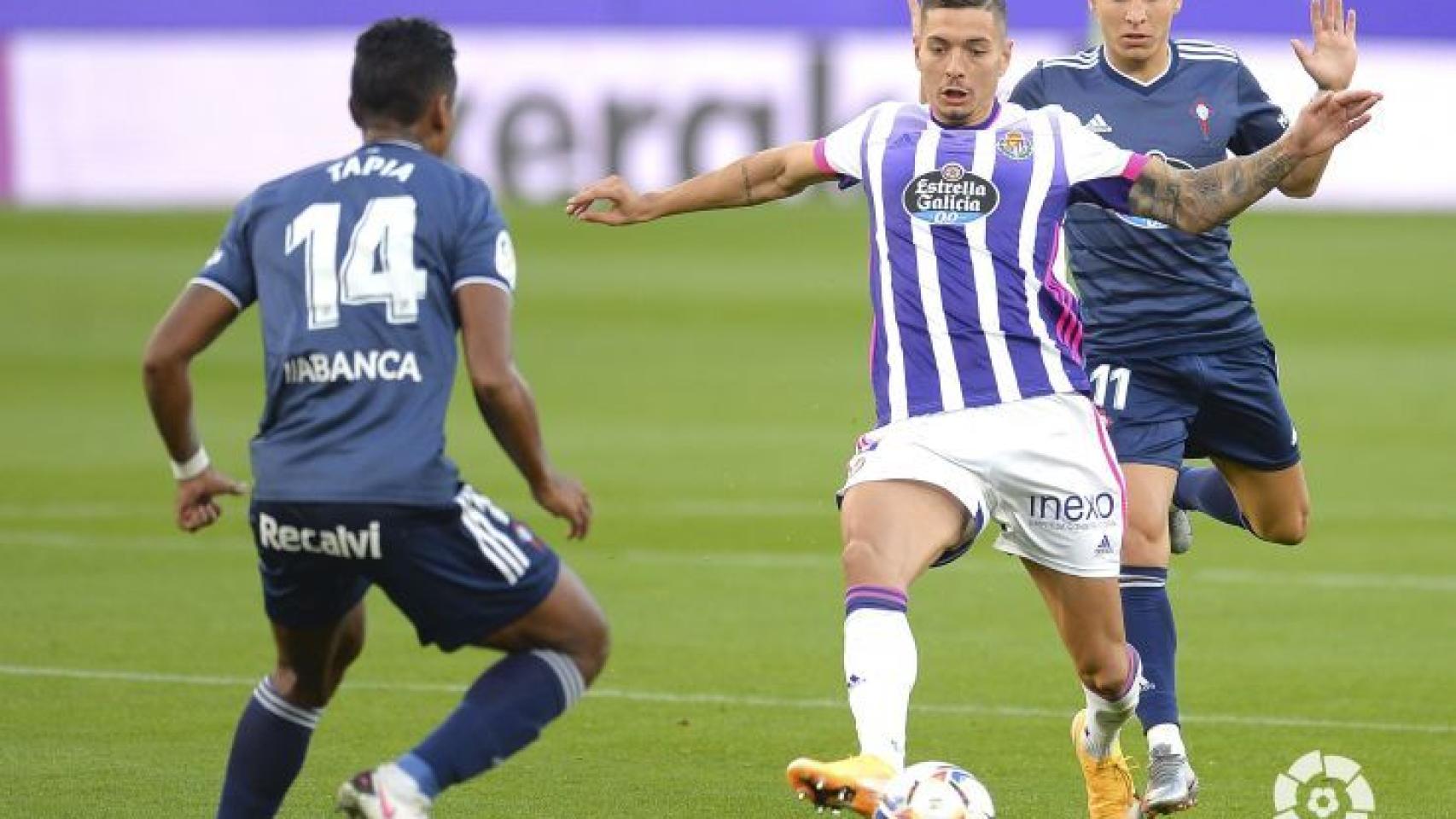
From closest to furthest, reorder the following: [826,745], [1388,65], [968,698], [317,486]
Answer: [317,486] < [826,745] < [968,698] < [1388,65]

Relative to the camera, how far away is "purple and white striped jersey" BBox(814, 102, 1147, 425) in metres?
6.86

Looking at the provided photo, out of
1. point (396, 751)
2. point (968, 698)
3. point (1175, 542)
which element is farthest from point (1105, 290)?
point (396, 751)

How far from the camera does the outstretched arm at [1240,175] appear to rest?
675 centimetres

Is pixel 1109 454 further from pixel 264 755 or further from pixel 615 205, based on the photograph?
pixel 264 755

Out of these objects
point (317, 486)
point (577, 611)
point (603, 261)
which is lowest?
point (603, 261)

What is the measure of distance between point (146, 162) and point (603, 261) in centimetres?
476

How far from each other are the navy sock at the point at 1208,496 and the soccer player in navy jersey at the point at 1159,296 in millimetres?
650

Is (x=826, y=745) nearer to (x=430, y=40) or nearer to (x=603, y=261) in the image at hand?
(x=430, y=40)

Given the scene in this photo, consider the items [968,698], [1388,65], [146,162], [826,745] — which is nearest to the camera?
[826,745]

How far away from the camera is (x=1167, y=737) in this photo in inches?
298

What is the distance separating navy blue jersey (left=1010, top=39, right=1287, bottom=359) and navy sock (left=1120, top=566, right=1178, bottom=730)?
0.67 m

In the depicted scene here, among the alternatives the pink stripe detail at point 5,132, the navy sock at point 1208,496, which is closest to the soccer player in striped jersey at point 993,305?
the navy sock at point 1208,496

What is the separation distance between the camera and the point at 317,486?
604 centimetres

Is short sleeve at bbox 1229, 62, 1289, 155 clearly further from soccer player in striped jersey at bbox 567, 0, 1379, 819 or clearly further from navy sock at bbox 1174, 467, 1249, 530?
navy sock at bbox 1174, 467, 1249, 530
